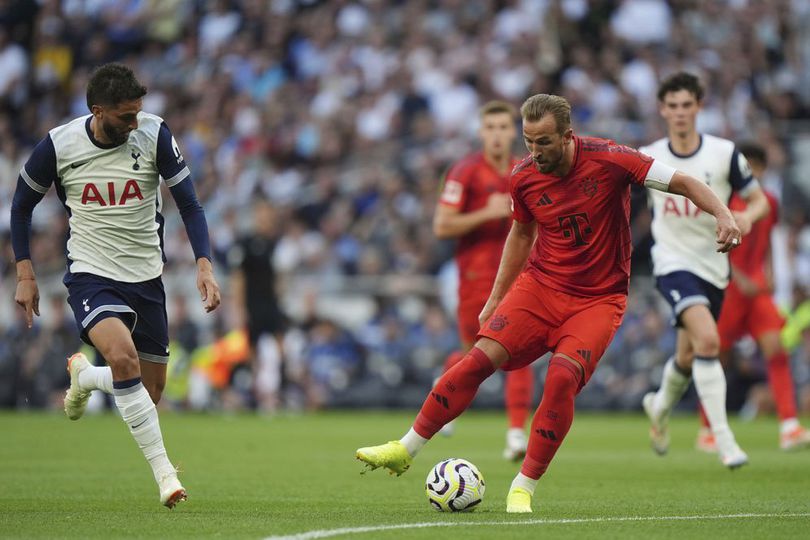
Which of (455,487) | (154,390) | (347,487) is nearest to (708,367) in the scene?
(347,487)

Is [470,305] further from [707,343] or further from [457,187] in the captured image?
[707,343]

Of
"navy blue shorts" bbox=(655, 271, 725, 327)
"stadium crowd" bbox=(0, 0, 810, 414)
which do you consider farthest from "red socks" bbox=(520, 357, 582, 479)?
"stadium crowd" bbox=(0, 0, 810, 414)

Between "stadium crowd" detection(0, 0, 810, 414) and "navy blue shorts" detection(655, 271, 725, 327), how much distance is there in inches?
317

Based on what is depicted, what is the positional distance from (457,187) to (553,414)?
4.52 metres

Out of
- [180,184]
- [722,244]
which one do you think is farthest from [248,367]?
[722,244]

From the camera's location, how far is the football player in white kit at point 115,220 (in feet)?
23.6

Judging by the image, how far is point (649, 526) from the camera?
6363mm

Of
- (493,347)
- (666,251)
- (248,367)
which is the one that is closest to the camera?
(493,347)

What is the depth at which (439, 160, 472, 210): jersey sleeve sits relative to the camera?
11070mm

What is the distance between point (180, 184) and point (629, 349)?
40.5 ft

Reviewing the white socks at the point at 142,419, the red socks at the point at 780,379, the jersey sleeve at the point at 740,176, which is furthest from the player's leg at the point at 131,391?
the red socks at the point at 780,379

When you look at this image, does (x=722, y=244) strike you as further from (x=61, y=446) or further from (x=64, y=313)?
(x=64, y=313)

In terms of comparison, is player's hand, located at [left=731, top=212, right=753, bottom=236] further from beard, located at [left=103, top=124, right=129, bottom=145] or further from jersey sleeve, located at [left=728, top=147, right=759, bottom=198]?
beard, located at [left=103, top=124, right=129, bottom=145]

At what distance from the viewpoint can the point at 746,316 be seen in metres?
11.8
